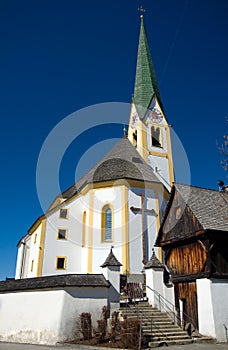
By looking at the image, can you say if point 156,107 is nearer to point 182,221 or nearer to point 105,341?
point 182,221

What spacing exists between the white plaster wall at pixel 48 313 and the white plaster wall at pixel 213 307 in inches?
166

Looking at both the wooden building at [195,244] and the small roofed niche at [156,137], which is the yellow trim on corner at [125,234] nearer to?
the wooden building at [195,244]

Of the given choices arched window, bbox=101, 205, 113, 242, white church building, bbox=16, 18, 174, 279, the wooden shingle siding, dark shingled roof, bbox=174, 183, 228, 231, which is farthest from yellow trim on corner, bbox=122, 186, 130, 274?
dark shingled roof, bbox=174, 183, 228, 231

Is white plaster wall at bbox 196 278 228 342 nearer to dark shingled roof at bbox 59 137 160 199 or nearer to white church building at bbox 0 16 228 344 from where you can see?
white church building at bbox 0 16 228 344

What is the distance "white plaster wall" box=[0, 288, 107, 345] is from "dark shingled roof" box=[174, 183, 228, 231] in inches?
225

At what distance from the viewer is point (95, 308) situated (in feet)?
41.2

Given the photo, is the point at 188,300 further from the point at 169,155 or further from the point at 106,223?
the point at 169,155

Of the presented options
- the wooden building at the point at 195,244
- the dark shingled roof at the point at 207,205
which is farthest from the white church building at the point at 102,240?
the dark shingled roof at the point at 207,205

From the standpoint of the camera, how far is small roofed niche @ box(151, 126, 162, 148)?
3522cm

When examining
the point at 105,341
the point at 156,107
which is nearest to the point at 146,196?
the point at 105,341

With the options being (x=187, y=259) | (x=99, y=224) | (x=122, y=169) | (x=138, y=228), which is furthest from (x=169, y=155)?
(x=187, y=259)

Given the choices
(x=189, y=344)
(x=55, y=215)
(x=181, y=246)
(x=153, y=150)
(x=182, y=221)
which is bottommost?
(x=189, y=344)

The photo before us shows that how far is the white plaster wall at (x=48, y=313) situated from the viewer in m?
11.9

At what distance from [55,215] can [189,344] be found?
1625 centimetres
